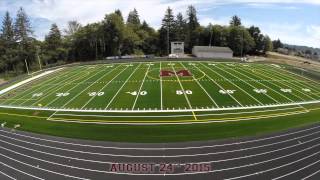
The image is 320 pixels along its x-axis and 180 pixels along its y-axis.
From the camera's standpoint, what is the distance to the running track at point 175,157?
65.2 ft

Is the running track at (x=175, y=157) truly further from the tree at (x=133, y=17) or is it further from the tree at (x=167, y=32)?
the tree at (x=133, y=17)

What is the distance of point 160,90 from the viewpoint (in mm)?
41719

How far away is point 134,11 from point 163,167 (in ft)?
331

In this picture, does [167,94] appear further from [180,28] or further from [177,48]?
[180,28]

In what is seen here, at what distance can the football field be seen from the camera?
33250mm

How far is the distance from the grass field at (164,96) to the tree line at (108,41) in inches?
1227

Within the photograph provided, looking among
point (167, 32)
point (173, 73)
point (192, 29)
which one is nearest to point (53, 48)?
point (167, 32)

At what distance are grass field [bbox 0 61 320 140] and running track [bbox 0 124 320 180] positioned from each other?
5.27 metres

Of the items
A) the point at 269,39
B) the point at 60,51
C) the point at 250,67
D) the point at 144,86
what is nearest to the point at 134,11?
the point at 60,51

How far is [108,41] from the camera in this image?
88.1 m

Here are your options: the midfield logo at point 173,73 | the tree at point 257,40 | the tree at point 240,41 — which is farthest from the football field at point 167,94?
the tree at point 257,40

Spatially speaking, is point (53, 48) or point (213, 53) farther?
point (53, 48)

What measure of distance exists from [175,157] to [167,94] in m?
18.0

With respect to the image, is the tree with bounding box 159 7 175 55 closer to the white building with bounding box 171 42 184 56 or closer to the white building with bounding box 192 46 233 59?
the white building with bounding box 171 42 184 56
